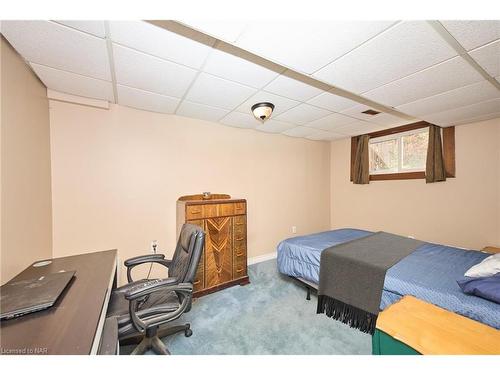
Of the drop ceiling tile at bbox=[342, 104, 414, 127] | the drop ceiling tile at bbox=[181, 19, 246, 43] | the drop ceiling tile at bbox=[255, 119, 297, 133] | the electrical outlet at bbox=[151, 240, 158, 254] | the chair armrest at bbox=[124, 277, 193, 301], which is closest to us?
the drop ceiling tile at bbox=[181, 19, 246, 43]

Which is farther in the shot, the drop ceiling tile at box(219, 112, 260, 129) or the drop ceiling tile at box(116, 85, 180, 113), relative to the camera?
the drop ceiling tile at box(219, 112, 260, 129)

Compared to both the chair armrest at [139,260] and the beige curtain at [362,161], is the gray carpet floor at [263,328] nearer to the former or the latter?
the chair armrest at [139,260]

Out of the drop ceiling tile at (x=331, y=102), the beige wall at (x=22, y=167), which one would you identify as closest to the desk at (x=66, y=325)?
the beige wall at (x=22, y=167)

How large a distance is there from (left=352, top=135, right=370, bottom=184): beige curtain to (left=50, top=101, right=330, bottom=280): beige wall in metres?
1.41

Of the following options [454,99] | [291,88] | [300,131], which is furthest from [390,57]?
[300,131]

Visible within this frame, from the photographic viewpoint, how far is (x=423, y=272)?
1756 millimetres

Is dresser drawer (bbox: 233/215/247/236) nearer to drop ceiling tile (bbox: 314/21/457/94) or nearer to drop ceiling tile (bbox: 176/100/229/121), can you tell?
drop ceiling tile (bbox: 176/100/229/121)

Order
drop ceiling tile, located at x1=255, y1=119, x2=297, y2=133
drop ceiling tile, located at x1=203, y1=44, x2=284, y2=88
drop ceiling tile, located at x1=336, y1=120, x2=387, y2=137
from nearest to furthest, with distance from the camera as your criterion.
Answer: drop ceiling tile, located at x1=203, y1=44, x2=284, y2=88 → drop ceiling tile, located at x1=255, y1=119, x2=297, y2=133 → drop ceiling tile, located at x1=336, y1=120, x2=387, y2=137

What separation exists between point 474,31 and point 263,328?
8.83ft

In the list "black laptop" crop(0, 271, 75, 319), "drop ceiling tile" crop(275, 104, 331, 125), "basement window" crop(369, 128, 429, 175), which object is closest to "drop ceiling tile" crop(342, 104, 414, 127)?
"basement window" crop(369, 128, 429, 175)

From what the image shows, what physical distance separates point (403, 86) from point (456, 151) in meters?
1.99

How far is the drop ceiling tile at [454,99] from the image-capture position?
1.90m

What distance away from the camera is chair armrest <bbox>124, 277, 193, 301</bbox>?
4.06 feet

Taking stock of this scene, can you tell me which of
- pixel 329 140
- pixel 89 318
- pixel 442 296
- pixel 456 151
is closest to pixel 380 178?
pixel 456 151
